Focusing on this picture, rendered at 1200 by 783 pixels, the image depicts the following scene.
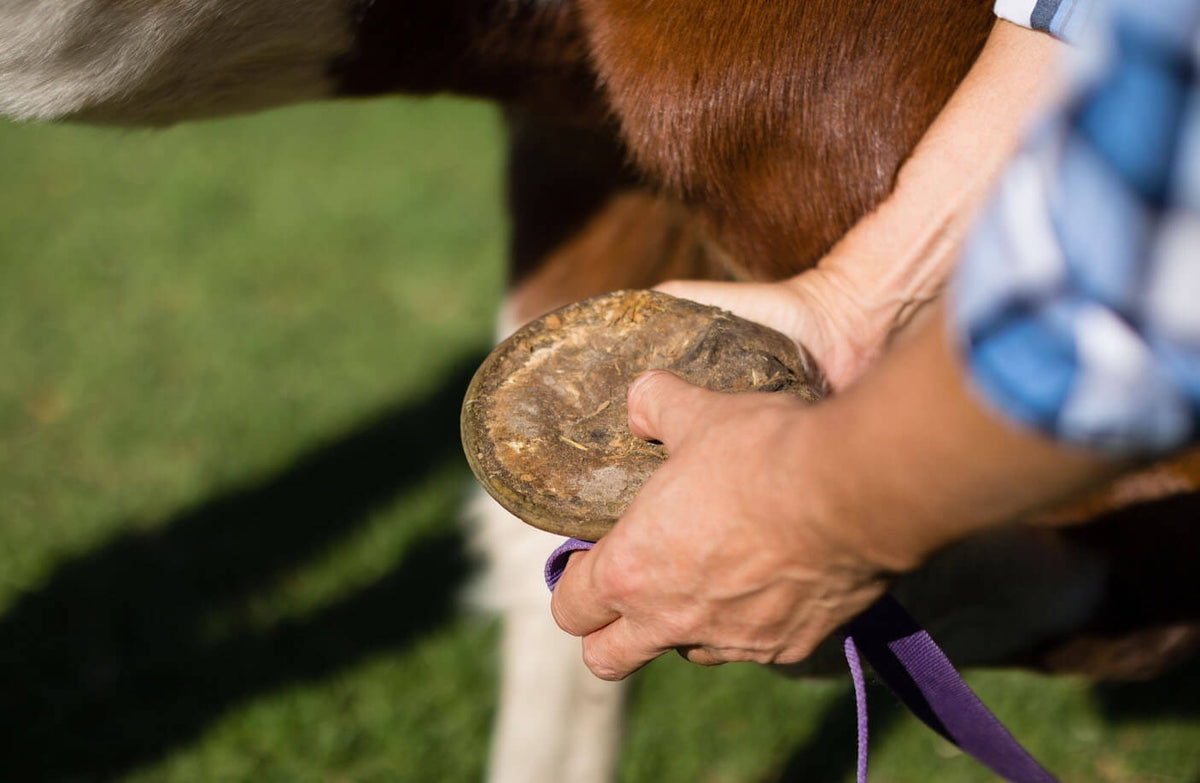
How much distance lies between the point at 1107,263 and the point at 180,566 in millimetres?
2079

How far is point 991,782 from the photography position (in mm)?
1915

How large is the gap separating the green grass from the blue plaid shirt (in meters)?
1.02

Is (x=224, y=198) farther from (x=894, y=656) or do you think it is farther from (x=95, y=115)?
(x=894, y=656)

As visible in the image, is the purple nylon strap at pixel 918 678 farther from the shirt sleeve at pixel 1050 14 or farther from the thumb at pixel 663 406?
the shirt sleeve at pixel 1050 14

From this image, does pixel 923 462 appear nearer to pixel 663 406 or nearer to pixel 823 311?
pixel 663 406

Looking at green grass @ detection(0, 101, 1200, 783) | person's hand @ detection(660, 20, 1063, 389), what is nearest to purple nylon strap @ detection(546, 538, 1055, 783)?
person's hand @ detection(660, 20, 1063, 389)

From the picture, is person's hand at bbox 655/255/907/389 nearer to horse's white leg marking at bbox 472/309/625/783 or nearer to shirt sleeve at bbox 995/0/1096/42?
shirt sleeve at bbox 995/0/1096/42

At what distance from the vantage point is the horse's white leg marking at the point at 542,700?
61.0 inches

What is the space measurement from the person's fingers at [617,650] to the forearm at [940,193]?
381mm

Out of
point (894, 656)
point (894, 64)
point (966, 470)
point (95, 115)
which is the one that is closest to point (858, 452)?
point (966, 470)

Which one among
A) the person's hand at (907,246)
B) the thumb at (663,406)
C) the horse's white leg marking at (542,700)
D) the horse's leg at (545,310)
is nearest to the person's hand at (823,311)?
the person's hand at (907,246)

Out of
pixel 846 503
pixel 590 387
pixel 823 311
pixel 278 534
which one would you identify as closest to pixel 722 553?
pixel 846 503

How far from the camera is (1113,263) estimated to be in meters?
0.50

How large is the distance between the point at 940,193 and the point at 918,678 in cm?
41
